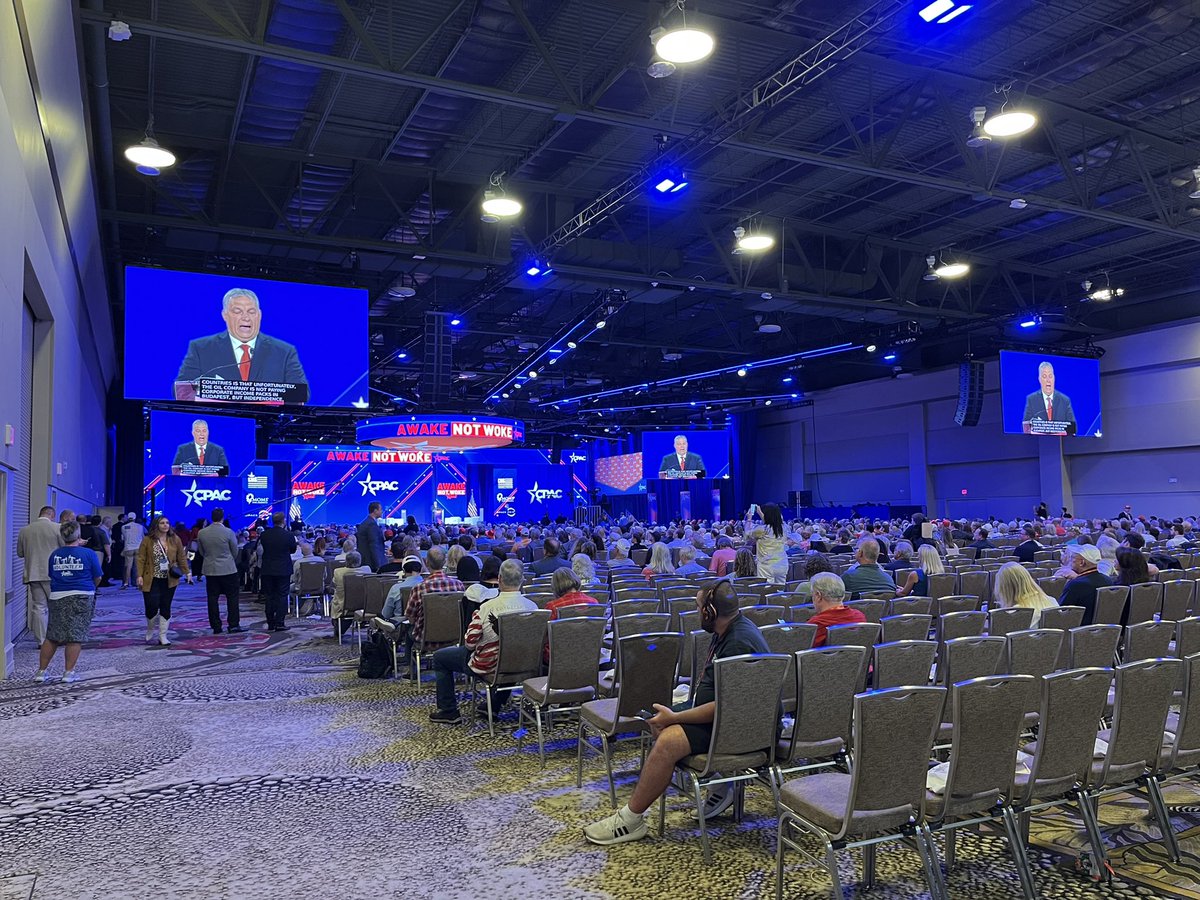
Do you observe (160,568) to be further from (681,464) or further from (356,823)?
(681,464)

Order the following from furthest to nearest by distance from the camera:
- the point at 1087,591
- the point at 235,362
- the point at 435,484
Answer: the point at 435,484
the point at 235,362
the point at 1087,591

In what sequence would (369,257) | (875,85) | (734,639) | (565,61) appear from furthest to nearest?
1. (369,257)
2. (875,85)
3. (565,61)
4. (734,639)

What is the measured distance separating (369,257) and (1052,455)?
19958 millimetres

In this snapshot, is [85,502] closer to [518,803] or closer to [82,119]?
[82,119]

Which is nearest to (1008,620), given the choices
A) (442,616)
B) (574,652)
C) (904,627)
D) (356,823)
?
(904,627)

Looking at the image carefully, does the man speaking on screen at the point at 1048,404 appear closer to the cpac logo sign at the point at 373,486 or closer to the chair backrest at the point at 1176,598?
the chair backrest at the point at 1176,598

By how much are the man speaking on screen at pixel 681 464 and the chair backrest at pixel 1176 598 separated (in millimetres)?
22118

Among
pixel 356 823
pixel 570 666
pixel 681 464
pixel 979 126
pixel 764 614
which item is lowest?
pixel 356 823

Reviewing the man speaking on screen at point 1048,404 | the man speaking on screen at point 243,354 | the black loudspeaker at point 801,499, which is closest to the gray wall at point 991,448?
the black loudspeaker at point 801,499

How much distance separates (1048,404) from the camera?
790 inches

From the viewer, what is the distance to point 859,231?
16734mm

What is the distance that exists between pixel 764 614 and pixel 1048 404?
56.3 ft

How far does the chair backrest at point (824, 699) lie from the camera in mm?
3908

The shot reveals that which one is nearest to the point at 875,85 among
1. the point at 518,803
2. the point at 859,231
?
the point at 859,231
